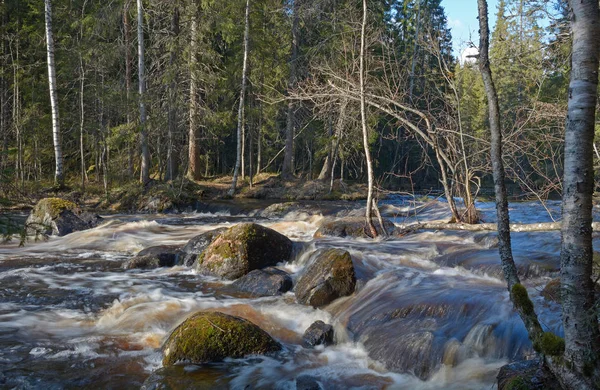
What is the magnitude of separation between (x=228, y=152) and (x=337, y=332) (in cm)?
2827

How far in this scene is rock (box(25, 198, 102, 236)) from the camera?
546 inches

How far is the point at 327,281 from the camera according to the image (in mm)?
7816

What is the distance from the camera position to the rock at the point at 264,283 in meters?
8.36

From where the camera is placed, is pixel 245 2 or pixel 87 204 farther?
pixel 245 2

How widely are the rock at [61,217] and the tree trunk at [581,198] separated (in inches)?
540

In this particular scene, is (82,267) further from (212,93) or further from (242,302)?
(212,93)

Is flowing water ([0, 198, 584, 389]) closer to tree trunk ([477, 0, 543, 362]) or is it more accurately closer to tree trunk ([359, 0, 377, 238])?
tree trunk ([359, 0, 377, 238])

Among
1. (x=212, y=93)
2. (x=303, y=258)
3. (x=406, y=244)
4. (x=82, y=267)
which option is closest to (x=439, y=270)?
(x=406, y=244)

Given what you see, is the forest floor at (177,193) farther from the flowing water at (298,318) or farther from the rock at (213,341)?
the rock at (213,341)

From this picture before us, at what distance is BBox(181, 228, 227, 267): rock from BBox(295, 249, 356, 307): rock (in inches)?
130

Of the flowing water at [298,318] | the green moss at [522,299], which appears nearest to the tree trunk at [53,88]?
the flowing water at [298,318]

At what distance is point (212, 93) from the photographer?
21.4 m

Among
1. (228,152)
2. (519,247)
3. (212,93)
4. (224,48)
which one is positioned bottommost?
(519,247)

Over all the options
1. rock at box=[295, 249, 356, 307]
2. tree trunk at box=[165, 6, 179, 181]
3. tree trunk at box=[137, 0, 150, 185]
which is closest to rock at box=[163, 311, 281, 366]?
rock at box=[295, 249, 356, 307]
